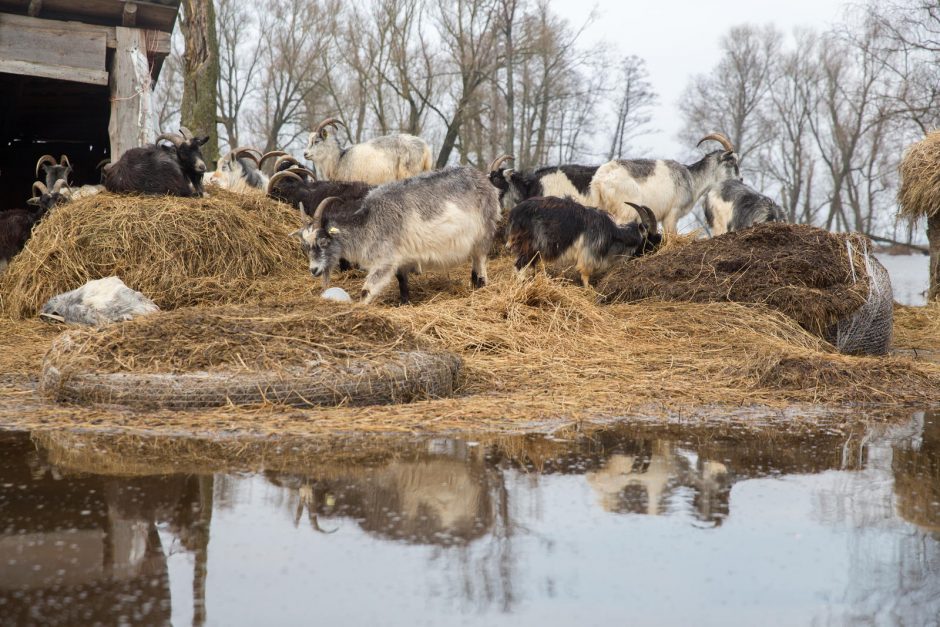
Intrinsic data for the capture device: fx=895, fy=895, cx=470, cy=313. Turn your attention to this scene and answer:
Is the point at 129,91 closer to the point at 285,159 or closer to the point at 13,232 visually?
the point at 13,232

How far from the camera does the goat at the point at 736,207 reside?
13211 millimetres

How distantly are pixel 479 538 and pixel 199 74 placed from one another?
15.6 meters

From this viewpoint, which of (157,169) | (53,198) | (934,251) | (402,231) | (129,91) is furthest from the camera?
(934,251)

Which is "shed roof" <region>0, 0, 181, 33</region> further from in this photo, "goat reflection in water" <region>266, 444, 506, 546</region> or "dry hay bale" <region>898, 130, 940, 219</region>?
"dry hay bale" <region>898, 130, 940, 219</region>

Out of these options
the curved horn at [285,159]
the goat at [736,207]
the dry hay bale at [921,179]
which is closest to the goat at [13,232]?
the curved horn at [285,159]

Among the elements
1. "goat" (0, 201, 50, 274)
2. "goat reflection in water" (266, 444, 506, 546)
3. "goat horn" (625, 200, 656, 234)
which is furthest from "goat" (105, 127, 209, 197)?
"goat reflection in water" (266, 444, 506, 546)

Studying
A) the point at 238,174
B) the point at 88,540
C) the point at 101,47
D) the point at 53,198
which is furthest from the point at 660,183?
the point at 88,540

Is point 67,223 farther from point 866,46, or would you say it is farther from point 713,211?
point 866,46

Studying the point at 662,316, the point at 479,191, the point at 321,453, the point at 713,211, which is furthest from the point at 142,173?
the point at 713,211

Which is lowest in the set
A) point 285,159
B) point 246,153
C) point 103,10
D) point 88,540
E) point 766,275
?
point 88,540

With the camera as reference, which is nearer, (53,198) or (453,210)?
(453,210)

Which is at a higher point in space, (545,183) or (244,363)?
(545,183)

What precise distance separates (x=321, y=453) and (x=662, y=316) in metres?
5.05

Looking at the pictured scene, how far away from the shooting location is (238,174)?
1545cm
